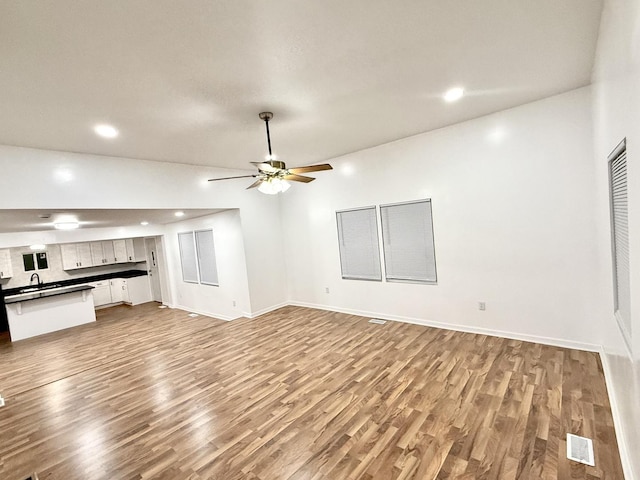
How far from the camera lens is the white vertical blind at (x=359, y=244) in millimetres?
5188

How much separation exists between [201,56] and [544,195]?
3939 millimetres

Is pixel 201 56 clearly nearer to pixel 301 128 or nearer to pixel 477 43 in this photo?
pixel 301 128

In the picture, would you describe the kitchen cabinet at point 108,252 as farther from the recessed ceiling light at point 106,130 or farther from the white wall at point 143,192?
the recessed ceiling light at point 106,130

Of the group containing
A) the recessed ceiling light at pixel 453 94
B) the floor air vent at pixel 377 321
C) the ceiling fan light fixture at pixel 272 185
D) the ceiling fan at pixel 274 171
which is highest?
the recessed ceiling light at pixel 453 94

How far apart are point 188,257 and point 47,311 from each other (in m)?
3.26

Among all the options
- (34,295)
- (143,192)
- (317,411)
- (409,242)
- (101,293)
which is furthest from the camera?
(101,293)

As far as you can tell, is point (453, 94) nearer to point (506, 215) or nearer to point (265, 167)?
point (506, 215)

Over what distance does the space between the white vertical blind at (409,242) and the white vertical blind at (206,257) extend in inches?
156

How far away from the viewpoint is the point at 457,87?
290 cm

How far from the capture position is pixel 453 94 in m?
3.06

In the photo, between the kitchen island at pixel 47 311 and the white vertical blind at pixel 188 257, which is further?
the white vertical blind at pixel 188 257

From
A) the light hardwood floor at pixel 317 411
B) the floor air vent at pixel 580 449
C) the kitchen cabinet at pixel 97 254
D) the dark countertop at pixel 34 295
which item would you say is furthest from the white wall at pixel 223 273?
the floor air vent at pixel 580 449

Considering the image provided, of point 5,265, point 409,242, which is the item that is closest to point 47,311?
point 5,265

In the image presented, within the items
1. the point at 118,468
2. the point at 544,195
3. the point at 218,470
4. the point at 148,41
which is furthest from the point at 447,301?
the point at 148,41
